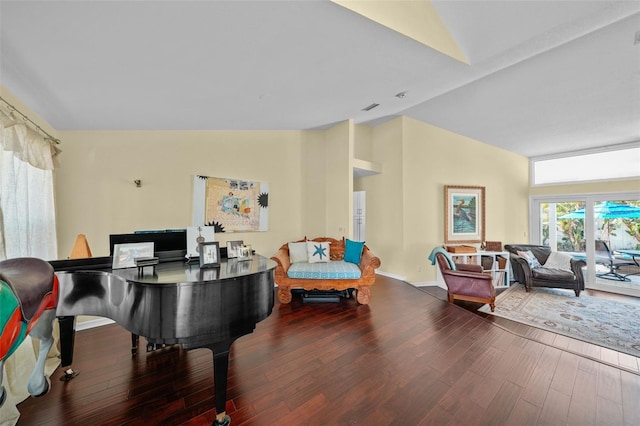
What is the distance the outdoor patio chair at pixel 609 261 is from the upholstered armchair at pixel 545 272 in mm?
868

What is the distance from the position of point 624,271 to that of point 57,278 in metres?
9.17

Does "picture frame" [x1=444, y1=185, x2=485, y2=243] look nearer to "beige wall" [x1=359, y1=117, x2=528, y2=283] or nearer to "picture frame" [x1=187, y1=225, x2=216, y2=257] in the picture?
"beige wall" [x1=359, y1=117, x2=528, y2=283]

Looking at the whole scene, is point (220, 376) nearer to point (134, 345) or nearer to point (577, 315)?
point (134, 345)

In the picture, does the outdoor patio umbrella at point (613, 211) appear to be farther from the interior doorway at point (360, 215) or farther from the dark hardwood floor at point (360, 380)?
the interior doorway at point (360, 215)

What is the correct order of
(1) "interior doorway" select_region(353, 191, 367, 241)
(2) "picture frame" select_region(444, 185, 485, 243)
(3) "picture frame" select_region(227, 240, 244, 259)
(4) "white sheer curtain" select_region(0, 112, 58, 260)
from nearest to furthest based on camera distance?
(4) "white sheer curtain" select_region(0, 112, 58, 260) → (3) "picture frame" select_region(227, 240, 244, 259) → (2) "picture frame" select_region(444, 185, 485, 243) → (1) "interior doorway" select_region(353, 191, 367, 241)

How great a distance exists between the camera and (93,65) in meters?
2.03

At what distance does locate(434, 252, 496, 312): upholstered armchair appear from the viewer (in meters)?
3.62

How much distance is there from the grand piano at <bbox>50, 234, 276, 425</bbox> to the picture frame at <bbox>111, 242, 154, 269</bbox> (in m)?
0.09

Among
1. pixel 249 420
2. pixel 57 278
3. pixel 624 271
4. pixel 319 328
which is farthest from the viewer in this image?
pixel 624 271

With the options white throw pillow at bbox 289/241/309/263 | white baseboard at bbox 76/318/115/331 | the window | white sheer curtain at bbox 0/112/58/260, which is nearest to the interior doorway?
white throw pillow at bbox 289/241/309/263

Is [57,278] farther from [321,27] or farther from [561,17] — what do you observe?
[561,17]

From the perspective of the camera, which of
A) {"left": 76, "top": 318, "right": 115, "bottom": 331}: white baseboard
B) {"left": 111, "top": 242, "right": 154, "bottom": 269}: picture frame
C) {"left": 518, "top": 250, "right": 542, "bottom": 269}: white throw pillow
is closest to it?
{"left": 111, "top": 242, "right": 154, "bottom": 269}: picture frame

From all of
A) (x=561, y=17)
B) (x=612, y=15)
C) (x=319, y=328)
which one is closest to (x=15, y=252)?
(x=319, y=328)

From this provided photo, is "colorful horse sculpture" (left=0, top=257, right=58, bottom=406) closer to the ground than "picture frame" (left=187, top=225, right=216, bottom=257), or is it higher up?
closer to the ground
